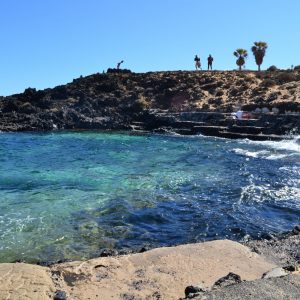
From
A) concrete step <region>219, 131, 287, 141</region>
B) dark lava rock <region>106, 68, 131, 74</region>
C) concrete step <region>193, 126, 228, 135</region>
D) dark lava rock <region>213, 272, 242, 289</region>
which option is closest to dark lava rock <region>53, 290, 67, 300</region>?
dark lava rock <region>213, 272, 242, 289</region>

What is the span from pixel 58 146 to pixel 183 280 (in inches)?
1034

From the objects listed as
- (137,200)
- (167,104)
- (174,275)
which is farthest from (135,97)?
(174,275)

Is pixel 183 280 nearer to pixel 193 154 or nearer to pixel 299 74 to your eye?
pixel 193 154

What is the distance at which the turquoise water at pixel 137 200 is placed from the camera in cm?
1048

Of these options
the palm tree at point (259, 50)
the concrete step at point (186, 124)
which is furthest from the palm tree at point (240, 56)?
the concrete step at point (186, 124)

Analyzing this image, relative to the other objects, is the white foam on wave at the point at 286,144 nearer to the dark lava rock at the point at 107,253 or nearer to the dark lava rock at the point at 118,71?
the dark lava rock at the point at 107,253

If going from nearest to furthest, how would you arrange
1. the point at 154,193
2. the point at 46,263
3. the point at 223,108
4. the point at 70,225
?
1. the point at 46,263
2. the point at 70,225
3. the point at 154,193
4. the point at 223,108

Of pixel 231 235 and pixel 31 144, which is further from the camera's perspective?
pixel 31 144

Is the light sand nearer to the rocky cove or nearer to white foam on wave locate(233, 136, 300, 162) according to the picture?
white foam on wave locate(233, 136, 300, 162)

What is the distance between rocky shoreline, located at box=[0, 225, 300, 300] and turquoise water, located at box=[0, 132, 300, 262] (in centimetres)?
151

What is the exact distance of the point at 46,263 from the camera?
862cm

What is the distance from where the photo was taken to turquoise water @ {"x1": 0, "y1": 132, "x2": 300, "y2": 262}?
10.5m

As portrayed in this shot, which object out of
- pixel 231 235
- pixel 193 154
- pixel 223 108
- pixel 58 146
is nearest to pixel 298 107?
pixel 223 108

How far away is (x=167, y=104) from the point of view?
53625 mm
